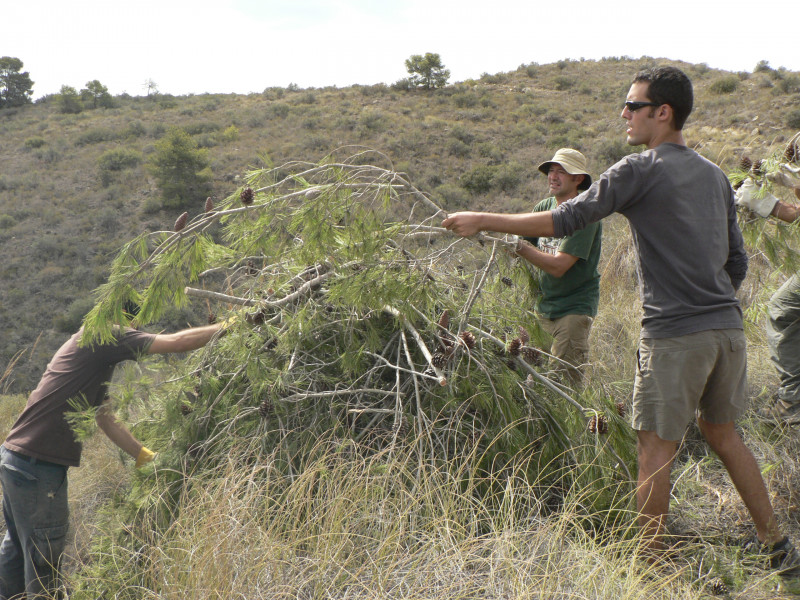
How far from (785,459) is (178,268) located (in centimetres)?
304

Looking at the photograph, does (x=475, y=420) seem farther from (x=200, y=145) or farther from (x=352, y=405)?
(x=200, y=145)

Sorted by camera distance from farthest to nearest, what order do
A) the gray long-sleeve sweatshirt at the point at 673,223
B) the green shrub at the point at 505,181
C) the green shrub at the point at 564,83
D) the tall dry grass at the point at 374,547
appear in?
the green shrub at the point at 564,83, the green shrub at the point at 505,181, the gray long-sleeve sweatshirt at the point at 673,223, the tall dry grass at the point at 374,547

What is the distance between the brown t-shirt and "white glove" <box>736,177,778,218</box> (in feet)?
9.35

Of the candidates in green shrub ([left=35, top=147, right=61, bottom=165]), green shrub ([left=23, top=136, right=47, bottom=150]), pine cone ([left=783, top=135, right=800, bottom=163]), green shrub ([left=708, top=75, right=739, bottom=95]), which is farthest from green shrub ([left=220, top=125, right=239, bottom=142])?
pine cone ([left=783, top=135, right=800, bottom=163])

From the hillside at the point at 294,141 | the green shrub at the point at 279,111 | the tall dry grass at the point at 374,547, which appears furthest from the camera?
the green shrub at the point at 279,111

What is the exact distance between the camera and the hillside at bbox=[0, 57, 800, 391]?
15453 mm

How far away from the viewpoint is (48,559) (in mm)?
2893

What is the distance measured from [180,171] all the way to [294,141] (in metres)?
5.60

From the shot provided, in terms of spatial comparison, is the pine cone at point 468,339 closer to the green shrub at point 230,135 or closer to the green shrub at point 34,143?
the green shrub at point 230,135

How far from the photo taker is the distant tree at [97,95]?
32.3m

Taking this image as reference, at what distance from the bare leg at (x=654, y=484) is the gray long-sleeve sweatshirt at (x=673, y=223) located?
0.42m

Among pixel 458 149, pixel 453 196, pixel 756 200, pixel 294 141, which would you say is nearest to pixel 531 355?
pixel 756 200

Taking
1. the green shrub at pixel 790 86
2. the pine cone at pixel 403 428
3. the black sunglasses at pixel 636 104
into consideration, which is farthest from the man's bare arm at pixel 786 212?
the green shrub at pixel 790 86

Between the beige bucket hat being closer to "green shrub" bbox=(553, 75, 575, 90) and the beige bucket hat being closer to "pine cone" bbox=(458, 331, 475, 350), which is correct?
"pine cone" bbox=(458, 331, 475, 350)
